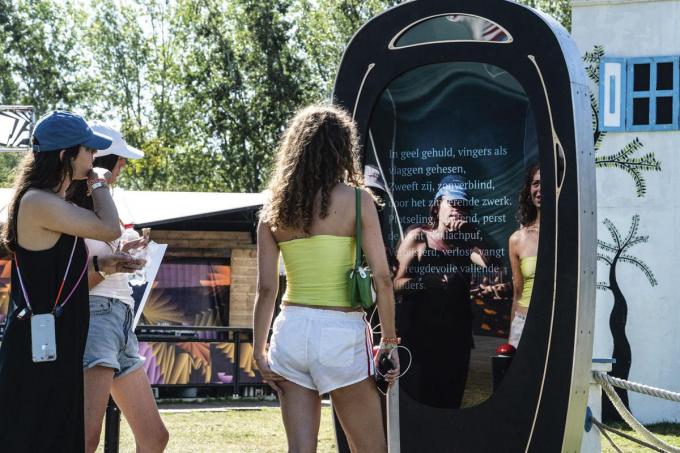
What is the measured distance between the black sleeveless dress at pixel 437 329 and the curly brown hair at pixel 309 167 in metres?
1.50

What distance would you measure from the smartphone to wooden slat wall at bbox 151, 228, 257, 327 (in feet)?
44.4

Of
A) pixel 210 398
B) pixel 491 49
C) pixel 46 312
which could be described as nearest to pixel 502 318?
pixel 491 49

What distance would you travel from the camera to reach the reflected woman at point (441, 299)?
224 inches

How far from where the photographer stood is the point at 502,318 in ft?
18.2

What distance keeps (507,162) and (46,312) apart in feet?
8.05

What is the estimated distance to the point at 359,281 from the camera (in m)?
4.11

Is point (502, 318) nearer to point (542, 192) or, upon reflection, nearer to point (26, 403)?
point (542, 192)

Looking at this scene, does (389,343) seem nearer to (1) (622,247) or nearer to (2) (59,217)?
(2) (59,217)

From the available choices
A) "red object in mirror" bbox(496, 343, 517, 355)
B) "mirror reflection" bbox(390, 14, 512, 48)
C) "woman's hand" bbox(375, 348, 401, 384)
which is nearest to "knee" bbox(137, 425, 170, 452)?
"woman's hand" bbox(375, 348, 401, 384)

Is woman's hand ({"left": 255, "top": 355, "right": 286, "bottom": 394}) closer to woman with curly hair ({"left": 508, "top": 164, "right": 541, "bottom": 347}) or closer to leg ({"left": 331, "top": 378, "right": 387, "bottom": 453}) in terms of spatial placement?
leg ({"left": 331, "top": 378, "right": 387, "bottom": 453})

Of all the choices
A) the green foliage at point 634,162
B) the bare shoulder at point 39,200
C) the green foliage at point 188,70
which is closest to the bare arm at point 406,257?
the bare shoulder at point 39,200

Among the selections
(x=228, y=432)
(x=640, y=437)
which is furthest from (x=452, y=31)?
(x=228, y=432)

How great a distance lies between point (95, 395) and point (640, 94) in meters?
8.58

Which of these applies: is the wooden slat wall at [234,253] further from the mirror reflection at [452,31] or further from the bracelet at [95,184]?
the bracelet at [95,184]
